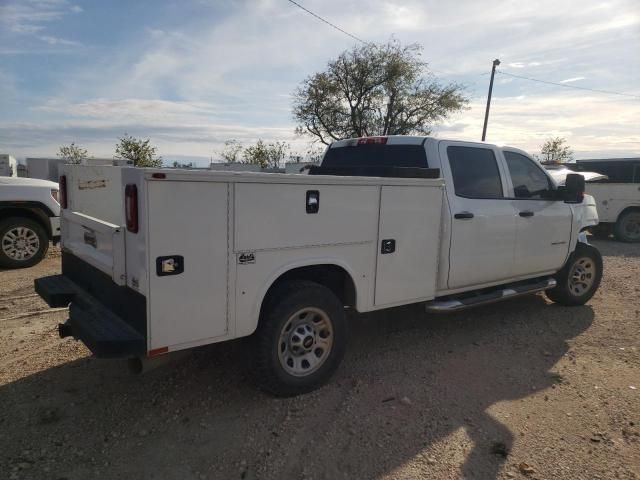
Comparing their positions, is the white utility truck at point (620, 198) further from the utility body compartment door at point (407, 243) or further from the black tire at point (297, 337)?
the black tire at point (297, 337)

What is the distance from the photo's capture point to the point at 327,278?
389cm

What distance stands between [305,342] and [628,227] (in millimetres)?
12571

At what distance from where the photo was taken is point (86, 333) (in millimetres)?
3051

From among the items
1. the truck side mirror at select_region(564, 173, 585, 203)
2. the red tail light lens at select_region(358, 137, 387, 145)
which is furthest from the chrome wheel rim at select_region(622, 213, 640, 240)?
the red tail light lens at select_region(358, 137, 387, 145)

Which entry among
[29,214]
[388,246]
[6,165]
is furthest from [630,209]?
[6,165]

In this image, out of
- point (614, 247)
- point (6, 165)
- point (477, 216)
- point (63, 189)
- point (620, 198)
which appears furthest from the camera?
point (6, 165)

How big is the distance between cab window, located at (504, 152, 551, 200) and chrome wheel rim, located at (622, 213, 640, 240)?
30.3 ft

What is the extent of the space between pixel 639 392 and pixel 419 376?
1785 millimetres

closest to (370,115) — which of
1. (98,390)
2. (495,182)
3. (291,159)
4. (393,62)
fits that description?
(393,62)

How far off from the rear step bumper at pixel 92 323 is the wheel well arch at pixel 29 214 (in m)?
4.06

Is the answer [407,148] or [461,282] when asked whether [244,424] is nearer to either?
[461,282]

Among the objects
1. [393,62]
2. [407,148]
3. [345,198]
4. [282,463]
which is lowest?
[282,463]

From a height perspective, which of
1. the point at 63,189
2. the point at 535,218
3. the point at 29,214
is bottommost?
the point at 29,214

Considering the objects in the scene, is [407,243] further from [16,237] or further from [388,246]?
[16,237]
